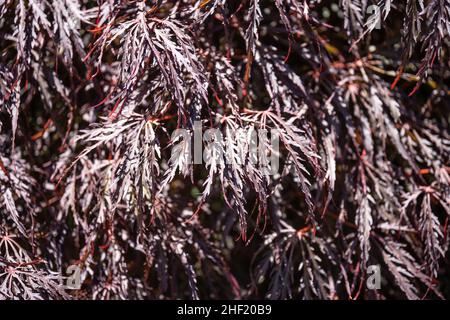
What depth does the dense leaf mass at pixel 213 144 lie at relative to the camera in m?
1.12

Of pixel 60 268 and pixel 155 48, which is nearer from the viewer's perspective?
pixel 155 48

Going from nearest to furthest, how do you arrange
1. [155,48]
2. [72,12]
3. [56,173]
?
→ [155,48]
[72,12]
[56,173]

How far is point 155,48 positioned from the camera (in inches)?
41.3

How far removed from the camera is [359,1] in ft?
4.37

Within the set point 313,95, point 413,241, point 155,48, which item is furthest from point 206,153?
point 413,241

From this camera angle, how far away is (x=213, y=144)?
42.9 inches

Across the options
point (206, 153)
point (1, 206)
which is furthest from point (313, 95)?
point (1, 206)

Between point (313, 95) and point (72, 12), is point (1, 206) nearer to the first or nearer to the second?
point (72, 12)

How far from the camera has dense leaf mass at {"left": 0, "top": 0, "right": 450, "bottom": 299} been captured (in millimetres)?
1121

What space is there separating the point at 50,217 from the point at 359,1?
1.03 meters

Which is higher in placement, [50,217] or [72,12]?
[72,12]
